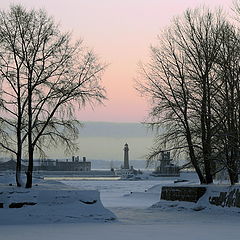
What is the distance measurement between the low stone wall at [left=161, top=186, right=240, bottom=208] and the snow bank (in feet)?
23.6

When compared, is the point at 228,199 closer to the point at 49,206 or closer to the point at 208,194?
the point at 208,194

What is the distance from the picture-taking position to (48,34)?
28.7 metres

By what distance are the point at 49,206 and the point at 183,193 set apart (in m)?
11.6

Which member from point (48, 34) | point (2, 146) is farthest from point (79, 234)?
point (48, 34)

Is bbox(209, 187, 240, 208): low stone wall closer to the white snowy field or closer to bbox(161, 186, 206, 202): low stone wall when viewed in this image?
the white snowy field

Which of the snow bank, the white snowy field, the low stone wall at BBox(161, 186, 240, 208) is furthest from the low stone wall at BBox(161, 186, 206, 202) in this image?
the snow bank

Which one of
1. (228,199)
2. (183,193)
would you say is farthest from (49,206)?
(183,193)

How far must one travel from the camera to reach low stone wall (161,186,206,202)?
32.7 m

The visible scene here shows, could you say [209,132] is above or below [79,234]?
above

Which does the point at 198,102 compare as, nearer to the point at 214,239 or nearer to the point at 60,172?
the point at 214,239

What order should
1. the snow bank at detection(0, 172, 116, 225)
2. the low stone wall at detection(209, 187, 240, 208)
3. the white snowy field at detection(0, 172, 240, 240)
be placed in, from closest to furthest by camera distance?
the white snowy field at detection(0, 172, 240, 240) < the snow bank at detection(0, 172, 116, 225) < the low stone wall at detection(209, 187, 240, 208)

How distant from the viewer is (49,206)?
24.9 metres

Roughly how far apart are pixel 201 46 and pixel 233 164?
26.3 feet

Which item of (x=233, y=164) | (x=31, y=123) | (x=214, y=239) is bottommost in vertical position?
(x=214, y=239)
